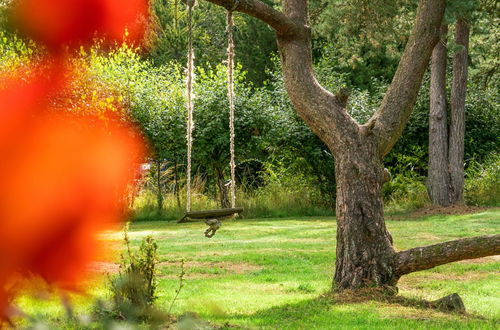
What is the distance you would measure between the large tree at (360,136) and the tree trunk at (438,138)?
1119 cm

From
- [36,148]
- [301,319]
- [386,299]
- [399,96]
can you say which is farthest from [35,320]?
[399,96]

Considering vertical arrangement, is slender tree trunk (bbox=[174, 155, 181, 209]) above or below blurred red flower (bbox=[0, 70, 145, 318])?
above

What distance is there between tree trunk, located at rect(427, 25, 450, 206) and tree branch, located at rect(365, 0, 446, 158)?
11197 mm

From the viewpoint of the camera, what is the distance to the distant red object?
965mm

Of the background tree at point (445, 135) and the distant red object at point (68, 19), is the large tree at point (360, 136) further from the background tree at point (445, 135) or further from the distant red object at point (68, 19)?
the background tree at point (445, 135)

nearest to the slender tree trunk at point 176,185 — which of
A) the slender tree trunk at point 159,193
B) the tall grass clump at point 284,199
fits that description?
the slender tree trunk at point 159,193

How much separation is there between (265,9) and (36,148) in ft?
20.9

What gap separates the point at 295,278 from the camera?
862cm

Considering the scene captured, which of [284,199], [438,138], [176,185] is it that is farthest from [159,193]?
[438,138]

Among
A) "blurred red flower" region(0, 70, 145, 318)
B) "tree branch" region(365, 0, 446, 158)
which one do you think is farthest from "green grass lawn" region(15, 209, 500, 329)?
"tree branch" region(365, 0, 446, 158)

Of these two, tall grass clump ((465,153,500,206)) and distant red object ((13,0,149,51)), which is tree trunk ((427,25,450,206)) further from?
distant red object ((13,0,149,51))

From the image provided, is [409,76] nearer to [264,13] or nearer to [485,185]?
[264,13]

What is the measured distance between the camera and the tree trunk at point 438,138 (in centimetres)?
1806

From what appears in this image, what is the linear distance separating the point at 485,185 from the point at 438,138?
7.72 ft
